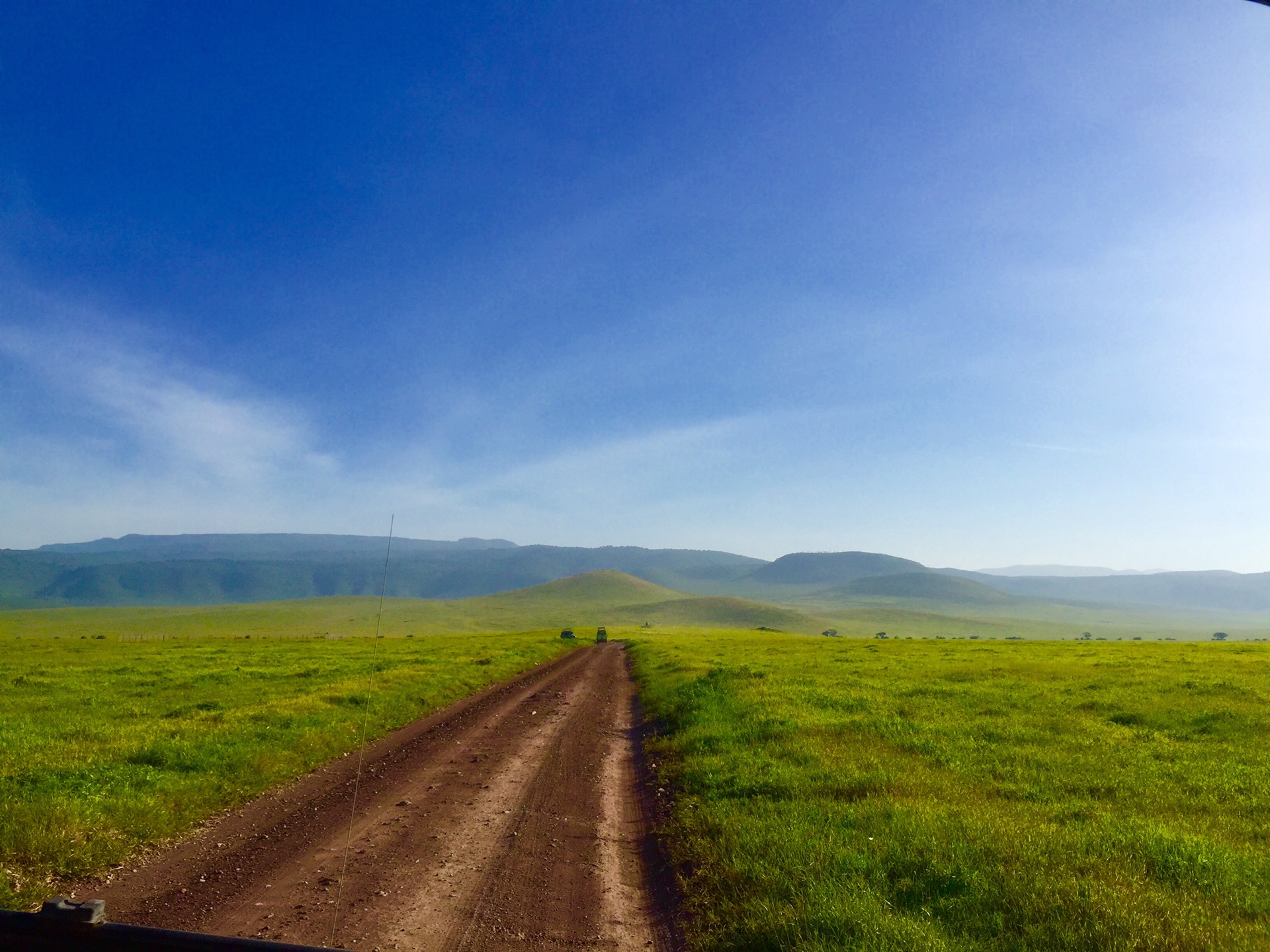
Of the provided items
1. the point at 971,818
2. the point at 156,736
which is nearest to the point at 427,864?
the point at 971,818

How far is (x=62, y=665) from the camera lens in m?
43.7

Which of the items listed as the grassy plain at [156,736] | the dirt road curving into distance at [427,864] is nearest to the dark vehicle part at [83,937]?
the dirt road curving into distance at [427,864]

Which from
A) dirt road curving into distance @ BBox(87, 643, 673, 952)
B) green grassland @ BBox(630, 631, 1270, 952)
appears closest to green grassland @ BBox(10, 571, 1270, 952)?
green grassland @ BBox(630, 631, 1270, 952)

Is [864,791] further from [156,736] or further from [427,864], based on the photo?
[156,736]

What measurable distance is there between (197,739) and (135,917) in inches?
390

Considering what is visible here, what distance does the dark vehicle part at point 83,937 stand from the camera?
3.55 metres

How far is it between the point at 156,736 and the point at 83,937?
1673 cm

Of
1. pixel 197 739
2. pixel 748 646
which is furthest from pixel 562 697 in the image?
pixel 748 646

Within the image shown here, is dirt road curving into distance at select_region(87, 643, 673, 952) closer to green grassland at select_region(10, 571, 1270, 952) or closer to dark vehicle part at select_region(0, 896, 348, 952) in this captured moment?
green grassland at select_region(10, 571, 1270, 952)

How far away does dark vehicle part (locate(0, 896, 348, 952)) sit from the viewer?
3551 mm

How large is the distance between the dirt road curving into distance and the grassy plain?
2.61 feet

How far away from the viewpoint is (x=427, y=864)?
10242mm

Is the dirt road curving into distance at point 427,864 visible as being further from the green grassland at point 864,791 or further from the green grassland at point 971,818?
the green grassland at point 971,818

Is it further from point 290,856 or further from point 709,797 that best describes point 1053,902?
point 290,856
